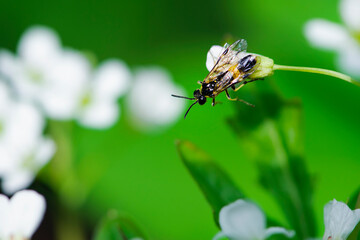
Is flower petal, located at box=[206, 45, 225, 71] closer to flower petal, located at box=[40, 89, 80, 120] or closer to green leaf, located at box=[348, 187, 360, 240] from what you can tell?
green leaf, located at box=[348, 187, 360, 240]

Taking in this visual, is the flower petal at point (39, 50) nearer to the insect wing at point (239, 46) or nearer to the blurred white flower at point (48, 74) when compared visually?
the blurred white flower at point (48, 74)

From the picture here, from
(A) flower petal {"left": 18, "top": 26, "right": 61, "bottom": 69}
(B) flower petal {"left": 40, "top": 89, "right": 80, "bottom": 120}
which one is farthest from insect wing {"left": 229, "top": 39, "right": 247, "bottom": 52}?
(A) flower petal {"left": 18, "top": 26, "right": 61, "bottom": 69}

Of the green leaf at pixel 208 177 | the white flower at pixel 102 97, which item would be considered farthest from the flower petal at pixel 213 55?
the white flower at pixel 102 97

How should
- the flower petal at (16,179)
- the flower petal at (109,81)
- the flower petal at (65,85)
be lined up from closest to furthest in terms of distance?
the flower petal at (16,179)
the flower petal at (65,85)
the flower petal at (109,81)

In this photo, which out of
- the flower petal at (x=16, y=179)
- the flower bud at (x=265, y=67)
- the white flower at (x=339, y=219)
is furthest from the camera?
the flower petal at (x=16, y=179)

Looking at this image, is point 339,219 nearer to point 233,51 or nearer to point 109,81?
point 233,51

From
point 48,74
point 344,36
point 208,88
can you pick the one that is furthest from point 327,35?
point 48,74
